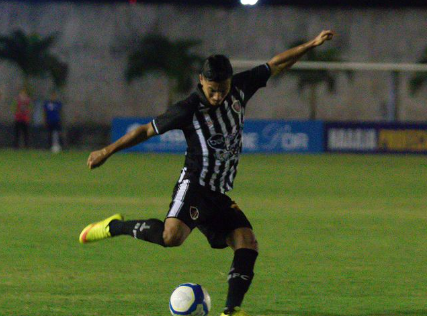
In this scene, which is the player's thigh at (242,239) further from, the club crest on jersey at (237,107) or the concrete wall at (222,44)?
the concrete wall at (222,44)

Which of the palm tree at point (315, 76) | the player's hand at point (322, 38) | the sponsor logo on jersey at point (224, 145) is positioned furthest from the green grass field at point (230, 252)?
the palm tree at point (315, 76)

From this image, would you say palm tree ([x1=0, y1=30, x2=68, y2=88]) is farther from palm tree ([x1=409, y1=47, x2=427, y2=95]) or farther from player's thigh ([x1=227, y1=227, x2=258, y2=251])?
player's thigh ([x1=227, y1=227, x2=258, y2=251])

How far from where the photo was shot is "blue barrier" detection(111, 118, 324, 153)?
89.1 feet

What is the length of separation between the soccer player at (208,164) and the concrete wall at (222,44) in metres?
32.4

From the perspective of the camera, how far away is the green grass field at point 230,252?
676 centimetres

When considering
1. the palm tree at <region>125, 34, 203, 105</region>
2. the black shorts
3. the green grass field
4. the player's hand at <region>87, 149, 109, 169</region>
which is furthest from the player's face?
→ the palm tree at <region>125, 34, 203, 105</region>

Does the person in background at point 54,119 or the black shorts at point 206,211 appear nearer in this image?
the black shorts at point 206,211

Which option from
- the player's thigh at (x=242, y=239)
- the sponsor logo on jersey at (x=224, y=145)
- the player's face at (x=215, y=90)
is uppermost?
the player's face at (x=215, y=90)

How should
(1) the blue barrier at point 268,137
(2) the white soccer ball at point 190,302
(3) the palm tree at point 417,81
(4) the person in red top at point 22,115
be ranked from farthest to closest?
(3) the palm tree at point 417,81, (4) the person in red top at point 22,115, (1) the blue barrier at point 268,137, (2) the white soccer ball at point 190,302

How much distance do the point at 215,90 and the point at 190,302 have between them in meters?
1.43

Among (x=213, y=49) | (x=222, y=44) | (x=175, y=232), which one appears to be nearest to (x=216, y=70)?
(x=175, y=232)

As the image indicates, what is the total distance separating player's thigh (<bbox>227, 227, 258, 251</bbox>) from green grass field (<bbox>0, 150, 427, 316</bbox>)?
1.56ft

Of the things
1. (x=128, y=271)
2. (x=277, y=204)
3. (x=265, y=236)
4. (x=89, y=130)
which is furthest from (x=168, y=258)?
(x=89, y=130)

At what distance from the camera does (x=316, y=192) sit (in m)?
16.0
